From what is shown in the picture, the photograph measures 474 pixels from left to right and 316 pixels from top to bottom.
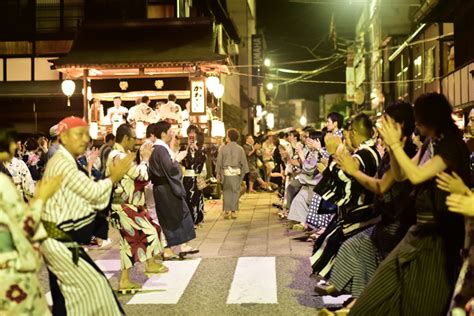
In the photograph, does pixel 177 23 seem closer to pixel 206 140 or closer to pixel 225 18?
pixel 206 140

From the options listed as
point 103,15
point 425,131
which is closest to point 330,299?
point 425,131

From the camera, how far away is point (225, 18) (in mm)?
33656

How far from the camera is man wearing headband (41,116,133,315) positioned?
17.0ft

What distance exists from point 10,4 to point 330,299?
22.9m

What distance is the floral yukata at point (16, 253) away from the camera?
14.7 feet

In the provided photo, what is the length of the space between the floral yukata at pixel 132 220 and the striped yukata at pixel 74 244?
11.1ft

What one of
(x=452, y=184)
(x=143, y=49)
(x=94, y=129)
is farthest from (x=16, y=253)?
(x=143, y=49)

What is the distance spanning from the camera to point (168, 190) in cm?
1039

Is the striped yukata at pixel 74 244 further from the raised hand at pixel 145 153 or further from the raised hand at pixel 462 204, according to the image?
the raised hand at pixel 145 153

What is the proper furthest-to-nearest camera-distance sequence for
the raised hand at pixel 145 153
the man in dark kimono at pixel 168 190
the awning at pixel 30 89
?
the awning at pixel 30 89
the man in dark kimono at pixel 168 190
the raised hand at pixel 145 153

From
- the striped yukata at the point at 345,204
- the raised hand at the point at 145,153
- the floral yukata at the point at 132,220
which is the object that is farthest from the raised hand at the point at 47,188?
the raised hand at the point at 145,153

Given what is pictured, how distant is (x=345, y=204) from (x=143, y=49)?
51.5ft

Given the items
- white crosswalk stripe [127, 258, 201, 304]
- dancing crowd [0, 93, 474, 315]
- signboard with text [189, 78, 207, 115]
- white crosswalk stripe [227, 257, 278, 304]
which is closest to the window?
signboard with text [189, 78, 207, 115]

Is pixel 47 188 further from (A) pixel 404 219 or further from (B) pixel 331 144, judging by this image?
(B) pixel 331 144
